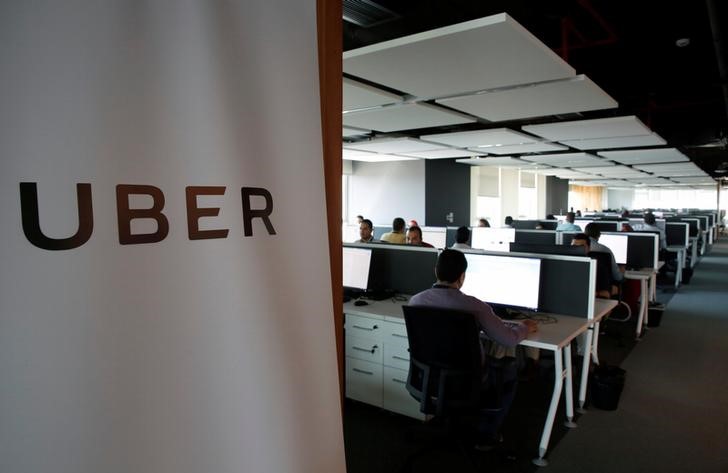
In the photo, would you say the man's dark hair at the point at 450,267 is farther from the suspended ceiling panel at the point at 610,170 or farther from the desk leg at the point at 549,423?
the suspended ceiling panel at the point at 610,170

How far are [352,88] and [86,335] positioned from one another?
3099 millimetres

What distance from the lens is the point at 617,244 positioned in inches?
221

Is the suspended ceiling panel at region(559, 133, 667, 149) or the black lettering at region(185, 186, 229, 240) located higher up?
the suspended ceiling panel at region(559, 133, 667, 149)

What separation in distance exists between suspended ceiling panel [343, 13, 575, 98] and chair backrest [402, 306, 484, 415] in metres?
1.45

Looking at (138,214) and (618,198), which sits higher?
(618,198)

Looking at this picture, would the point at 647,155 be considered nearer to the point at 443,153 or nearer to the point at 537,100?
the point at 443,153

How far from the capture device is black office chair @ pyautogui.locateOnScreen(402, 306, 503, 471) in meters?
2.20

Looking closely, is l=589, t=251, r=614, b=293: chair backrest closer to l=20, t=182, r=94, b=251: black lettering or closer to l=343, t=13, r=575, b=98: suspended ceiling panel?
l=343, t=13, r=575, b=98: suspended ceiling panel

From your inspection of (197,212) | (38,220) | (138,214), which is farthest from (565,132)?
(38,220)

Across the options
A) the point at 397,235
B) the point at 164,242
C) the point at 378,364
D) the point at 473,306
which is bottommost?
the point at 378,364

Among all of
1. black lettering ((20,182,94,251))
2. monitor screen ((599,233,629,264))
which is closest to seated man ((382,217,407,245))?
monitor screen ((599,233,629,264))

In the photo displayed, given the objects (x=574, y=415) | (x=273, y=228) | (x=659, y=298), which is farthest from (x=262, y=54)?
(x=659, y=298)

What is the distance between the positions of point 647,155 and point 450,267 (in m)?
7.37

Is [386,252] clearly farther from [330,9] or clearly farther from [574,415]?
[330,9]
